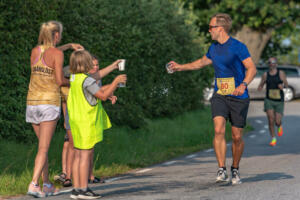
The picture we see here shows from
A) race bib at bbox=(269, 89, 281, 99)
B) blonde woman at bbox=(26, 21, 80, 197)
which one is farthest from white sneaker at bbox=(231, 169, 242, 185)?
race bib at bbox=(269, 89, 281, 99)

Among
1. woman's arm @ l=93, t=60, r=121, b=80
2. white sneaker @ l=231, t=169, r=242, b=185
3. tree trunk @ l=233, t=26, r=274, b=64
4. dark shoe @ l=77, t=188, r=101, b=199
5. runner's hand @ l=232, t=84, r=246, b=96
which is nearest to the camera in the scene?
dark shoe @ l=77, t=188, r=101, b=199

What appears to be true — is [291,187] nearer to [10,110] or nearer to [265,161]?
[265,161]

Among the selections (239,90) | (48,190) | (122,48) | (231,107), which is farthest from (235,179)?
(122,48)

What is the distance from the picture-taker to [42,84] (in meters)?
7.74

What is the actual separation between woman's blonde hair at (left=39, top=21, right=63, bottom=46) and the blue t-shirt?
2.14 meters

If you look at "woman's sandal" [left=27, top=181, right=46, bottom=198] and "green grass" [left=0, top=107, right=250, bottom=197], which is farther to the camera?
"green grass" [left=0, top=107, right=250, bottom=197]

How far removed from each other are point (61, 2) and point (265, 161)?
4539mm

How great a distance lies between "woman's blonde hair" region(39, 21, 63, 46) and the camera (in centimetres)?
766

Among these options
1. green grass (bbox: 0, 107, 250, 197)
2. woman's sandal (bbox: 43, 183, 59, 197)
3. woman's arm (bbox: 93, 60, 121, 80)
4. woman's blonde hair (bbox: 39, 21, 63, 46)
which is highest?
woman's blonde hair (bbox: 39, 21, 63, 46)

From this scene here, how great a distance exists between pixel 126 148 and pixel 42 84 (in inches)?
A: 219

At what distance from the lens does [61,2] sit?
1207 centimetres

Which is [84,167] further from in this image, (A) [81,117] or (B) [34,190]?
(B) [34,190]

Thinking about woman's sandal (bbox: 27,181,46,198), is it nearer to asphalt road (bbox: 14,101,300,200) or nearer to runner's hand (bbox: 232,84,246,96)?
asphalt road (bbox: 14,101,300,200)

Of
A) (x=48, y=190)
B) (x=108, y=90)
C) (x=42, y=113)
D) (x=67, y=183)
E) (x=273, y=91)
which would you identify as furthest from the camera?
(x=273, y=91)
